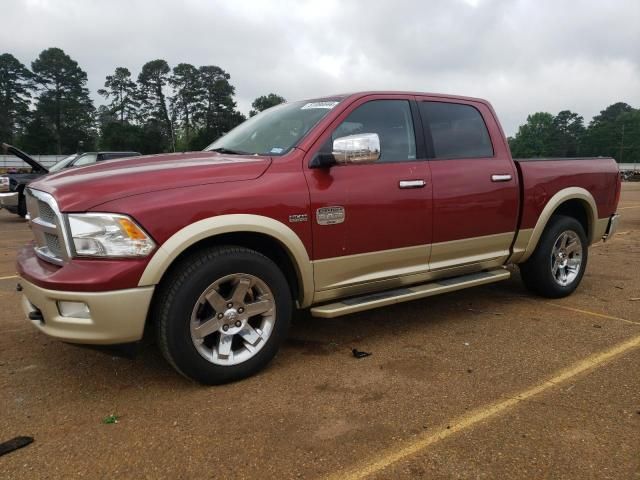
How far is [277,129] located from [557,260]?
10.1 ft

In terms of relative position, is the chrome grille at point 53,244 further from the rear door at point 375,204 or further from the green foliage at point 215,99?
the green foliage at point 215,99

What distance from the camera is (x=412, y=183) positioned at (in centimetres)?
390

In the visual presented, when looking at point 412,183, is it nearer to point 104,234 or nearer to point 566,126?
point 104,234

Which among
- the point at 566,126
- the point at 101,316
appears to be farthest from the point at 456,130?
the point at 566,126

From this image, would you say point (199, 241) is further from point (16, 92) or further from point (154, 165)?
point (16, 92)

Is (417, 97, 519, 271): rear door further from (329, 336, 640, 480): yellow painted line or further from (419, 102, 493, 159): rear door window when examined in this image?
(329, 336, 640, 480): yellow painted line

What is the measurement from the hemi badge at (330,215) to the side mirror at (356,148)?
327 mm

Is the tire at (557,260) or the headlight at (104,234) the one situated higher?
the headlight at (104,234)

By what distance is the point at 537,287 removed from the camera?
5125 mm

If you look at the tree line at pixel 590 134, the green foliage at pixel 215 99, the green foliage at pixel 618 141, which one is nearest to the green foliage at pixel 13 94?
the green foliage at pixel 215 99

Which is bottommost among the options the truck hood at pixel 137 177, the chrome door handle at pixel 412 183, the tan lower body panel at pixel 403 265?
the tan lower body panel at pixel 403 265

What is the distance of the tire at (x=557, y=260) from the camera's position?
16.4 ft

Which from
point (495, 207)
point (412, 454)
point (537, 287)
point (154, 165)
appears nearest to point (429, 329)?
point (495, 207)

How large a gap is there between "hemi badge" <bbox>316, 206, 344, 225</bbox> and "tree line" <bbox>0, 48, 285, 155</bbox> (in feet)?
194
